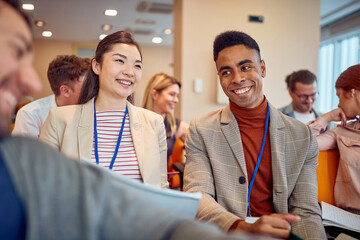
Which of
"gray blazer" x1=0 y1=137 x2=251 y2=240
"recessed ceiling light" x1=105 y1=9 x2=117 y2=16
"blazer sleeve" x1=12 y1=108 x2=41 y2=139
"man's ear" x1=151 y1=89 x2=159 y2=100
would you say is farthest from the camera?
"recessed ceiling light" x1=105 y1=9 x2=117 y2=16

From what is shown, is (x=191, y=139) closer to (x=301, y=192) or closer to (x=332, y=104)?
(x=301, y=192)

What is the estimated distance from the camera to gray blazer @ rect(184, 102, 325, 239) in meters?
1.41

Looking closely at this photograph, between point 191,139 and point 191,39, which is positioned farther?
point 191,39

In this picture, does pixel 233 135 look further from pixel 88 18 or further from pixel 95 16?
pixel 88 18

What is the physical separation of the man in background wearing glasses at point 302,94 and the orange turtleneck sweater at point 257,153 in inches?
69.8

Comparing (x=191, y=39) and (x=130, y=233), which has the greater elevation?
(x=191, y=39)

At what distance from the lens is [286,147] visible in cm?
150

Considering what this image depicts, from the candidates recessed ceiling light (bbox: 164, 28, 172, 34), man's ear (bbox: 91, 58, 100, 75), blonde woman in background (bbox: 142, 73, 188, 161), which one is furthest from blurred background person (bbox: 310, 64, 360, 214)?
recessed ceiling light (bbox: 164, 28, 172, 34)

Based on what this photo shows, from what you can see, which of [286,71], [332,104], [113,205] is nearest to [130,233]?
[113,205]

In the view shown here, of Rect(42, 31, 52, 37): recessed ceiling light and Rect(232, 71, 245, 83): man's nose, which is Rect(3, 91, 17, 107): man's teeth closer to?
Rect(232, 71, 245, 83): man's nose

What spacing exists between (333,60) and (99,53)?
21.2ft

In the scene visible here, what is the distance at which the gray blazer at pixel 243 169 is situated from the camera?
4.61 ft

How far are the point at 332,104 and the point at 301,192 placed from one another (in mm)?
5933

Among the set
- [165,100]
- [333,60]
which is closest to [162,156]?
[165,100]
